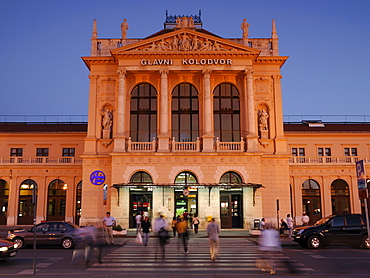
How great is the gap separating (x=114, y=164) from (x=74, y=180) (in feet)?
41.0

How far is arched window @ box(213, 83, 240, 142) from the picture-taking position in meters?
42.8

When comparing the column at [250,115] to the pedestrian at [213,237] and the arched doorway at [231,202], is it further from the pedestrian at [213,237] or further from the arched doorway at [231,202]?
the pedestrian at [213,237]

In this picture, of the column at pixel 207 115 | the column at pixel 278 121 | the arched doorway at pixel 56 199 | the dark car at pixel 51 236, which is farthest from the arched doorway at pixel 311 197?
the dark car at pixel 51 236

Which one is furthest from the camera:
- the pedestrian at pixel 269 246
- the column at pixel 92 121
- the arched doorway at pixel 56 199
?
the arched doorway at pixel 56 199

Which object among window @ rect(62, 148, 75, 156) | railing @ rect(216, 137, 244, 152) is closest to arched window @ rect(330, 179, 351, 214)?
railing @ rect(216, 137, 244, 152)

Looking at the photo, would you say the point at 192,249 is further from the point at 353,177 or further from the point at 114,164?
the point at 353,177

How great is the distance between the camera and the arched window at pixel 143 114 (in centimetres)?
4275

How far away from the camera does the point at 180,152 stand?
40.1 m

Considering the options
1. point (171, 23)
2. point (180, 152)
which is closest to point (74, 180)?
point (180, 152)

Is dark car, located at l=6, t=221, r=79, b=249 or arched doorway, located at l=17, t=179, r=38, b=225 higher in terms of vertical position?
arched doorway, located at l=17, t=179, r=38, b=225

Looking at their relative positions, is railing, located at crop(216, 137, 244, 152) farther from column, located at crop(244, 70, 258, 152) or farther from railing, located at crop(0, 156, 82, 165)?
railing, located at crop(0, 156, 82, 165)

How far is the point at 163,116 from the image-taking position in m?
41.0

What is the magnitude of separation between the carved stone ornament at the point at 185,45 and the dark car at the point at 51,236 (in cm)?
2220

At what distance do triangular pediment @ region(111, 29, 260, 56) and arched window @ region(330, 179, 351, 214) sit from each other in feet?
63.7
